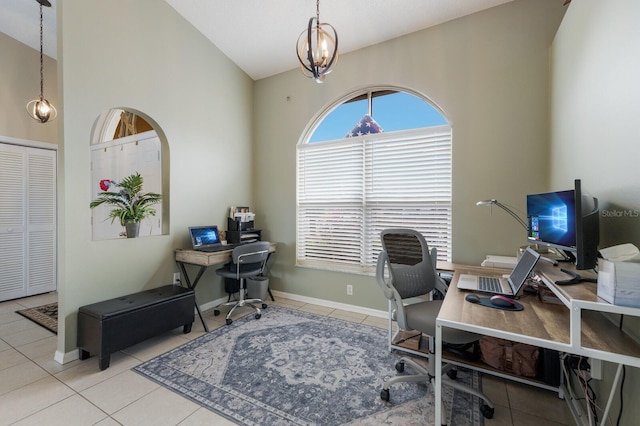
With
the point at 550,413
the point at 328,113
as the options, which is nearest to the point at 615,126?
the point at 550,413

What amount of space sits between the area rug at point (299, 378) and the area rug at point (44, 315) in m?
1.68

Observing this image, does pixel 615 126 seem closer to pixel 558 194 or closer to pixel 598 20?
pixel 558 194

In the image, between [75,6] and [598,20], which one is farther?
[75,6]

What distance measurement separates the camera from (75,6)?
2301mm

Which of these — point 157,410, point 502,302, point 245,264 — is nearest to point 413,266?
point 502,302

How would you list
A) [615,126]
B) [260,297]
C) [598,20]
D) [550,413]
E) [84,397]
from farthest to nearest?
[260,297]
[84,397]
[550,413]
[598,20]
[615,126]

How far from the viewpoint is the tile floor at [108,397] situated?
65.5 inches

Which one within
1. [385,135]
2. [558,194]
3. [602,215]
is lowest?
[602,215]

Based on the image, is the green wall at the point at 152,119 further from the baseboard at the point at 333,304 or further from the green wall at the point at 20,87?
the green wall at the point at 20,87

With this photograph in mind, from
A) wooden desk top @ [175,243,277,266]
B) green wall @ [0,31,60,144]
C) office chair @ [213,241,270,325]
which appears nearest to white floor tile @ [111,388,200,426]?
office chair @ [213,241,270,325]

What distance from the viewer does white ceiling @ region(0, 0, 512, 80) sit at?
8.95 ft

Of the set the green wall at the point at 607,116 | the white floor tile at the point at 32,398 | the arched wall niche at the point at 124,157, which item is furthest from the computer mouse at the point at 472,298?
the arched wall niche at the point at 124,157

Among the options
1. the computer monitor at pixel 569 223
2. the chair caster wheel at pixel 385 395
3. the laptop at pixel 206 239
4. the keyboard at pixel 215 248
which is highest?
the computer monitor at pixel 569 223

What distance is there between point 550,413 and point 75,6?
468 centimetres
